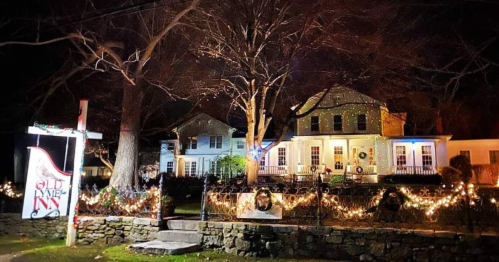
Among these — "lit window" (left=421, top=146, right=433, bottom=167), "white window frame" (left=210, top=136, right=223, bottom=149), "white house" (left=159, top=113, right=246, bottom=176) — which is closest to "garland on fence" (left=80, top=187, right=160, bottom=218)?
"white house" (left=159, top=113, right=246, bottom=176)

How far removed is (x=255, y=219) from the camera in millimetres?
10352

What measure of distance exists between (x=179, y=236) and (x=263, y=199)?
2540 mm

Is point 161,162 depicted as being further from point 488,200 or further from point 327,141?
point 488,200

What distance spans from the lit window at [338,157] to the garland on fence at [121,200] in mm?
19753

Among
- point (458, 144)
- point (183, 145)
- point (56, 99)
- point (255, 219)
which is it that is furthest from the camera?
point (183, 145)

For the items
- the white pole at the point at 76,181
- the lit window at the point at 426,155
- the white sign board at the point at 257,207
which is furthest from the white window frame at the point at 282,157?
the white pole at the point at 76,181

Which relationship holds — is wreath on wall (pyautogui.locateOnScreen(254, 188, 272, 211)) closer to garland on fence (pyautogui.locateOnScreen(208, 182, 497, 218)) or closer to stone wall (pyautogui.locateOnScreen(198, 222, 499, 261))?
garland on fence (pyautogui.locateOnScreen(208, 182, 497, 218))

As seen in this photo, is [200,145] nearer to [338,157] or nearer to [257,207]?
[338,157]

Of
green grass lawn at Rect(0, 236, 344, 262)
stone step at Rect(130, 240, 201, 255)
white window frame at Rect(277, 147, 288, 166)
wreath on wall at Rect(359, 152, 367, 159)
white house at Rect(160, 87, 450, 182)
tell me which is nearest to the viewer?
green grass lawn at Rect(0, 236, 344, 262)

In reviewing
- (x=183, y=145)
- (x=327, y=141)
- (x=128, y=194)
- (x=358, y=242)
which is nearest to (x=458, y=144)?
(x=327, y=141)

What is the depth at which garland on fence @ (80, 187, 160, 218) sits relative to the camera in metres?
11.4

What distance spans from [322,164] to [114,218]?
19733 millimetres

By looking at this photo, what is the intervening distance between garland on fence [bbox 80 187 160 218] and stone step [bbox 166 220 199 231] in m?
0.68

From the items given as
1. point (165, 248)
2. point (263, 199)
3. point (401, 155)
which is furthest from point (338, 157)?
point (165, 248)
